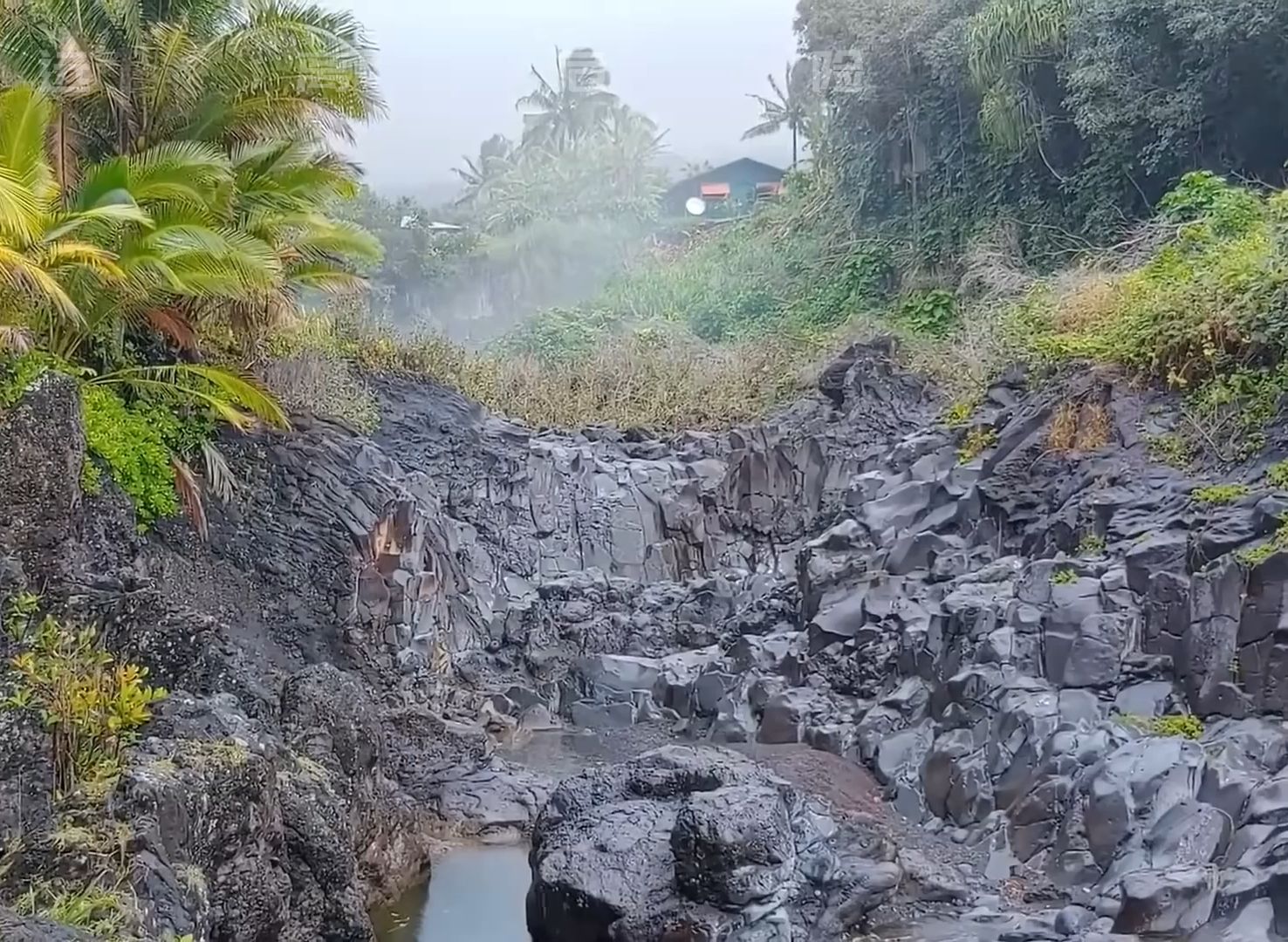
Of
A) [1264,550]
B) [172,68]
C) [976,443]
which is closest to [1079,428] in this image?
[976,443]

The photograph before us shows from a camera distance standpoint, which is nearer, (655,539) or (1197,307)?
(1197,307)

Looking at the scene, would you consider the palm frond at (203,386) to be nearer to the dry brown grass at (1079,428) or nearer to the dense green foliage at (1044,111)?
the dry brown grass at (1079,428)

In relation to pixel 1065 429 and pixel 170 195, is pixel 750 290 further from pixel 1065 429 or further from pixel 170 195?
pixel 170 195

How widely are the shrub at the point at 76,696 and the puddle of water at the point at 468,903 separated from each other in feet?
8.46

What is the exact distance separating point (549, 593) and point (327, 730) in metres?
6.64

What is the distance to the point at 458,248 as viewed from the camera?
3244 centimetres

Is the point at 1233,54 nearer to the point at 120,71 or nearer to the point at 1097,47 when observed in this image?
the point at 1097,47

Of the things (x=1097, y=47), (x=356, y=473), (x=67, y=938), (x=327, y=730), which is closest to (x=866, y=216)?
(x=1097, y=47)

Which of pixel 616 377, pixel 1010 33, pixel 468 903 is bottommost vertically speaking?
pixel 468 903

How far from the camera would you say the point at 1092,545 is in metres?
11.0

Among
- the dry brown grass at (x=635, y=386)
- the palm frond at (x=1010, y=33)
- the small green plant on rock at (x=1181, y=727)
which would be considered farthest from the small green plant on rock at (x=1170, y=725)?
the palm frond at (x=1010, y=33)

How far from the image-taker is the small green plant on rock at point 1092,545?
35.8 ft

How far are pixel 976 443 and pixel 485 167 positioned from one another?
27.6 metres

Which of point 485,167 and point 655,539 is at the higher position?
point 485,167
